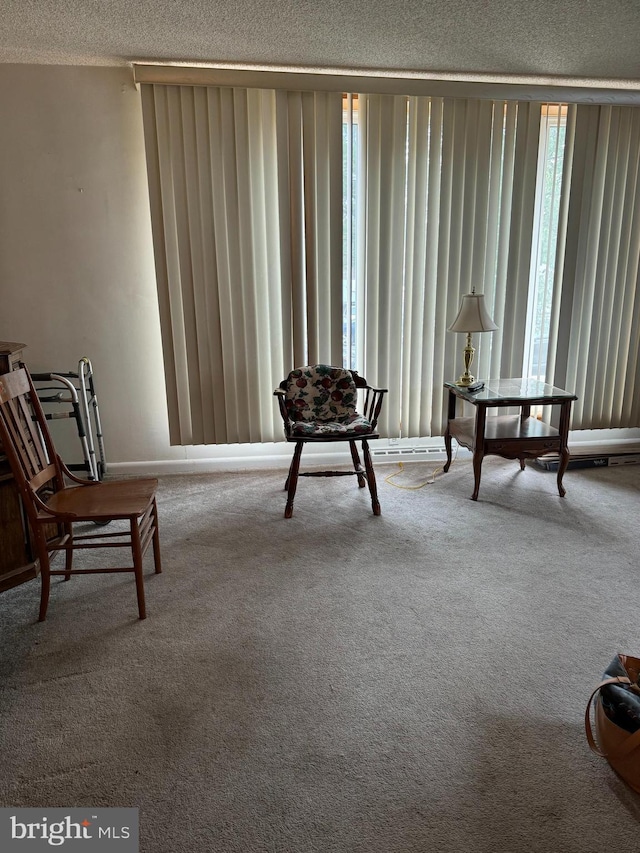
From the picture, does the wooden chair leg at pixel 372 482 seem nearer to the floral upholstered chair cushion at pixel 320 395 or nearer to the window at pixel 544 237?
the floral upholstered chair cushion at pixel 320 395

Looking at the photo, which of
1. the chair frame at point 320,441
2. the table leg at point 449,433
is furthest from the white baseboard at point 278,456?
the chair frame at point 320,441

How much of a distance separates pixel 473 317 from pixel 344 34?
1630mm

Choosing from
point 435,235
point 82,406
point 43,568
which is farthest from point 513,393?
point 43,568

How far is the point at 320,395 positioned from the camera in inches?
140

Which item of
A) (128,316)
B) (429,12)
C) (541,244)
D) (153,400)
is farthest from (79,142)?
(541,244)

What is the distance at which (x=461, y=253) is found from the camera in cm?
387

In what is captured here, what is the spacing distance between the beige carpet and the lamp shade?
111 cm

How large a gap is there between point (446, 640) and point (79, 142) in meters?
3.33

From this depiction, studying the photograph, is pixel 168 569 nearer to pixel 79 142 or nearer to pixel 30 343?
pixel 30 343

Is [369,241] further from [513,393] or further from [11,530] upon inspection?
[11,530]

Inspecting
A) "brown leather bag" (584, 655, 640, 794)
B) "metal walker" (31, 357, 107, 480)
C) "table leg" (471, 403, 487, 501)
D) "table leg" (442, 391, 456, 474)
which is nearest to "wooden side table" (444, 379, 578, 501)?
"table leg" (471, 403, 487, 501)

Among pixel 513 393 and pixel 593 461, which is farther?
pixel 593 461

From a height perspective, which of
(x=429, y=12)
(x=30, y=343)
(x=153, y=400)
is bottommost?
(x=153, y=400)

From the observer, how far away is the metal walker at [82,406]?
3.13 meters
